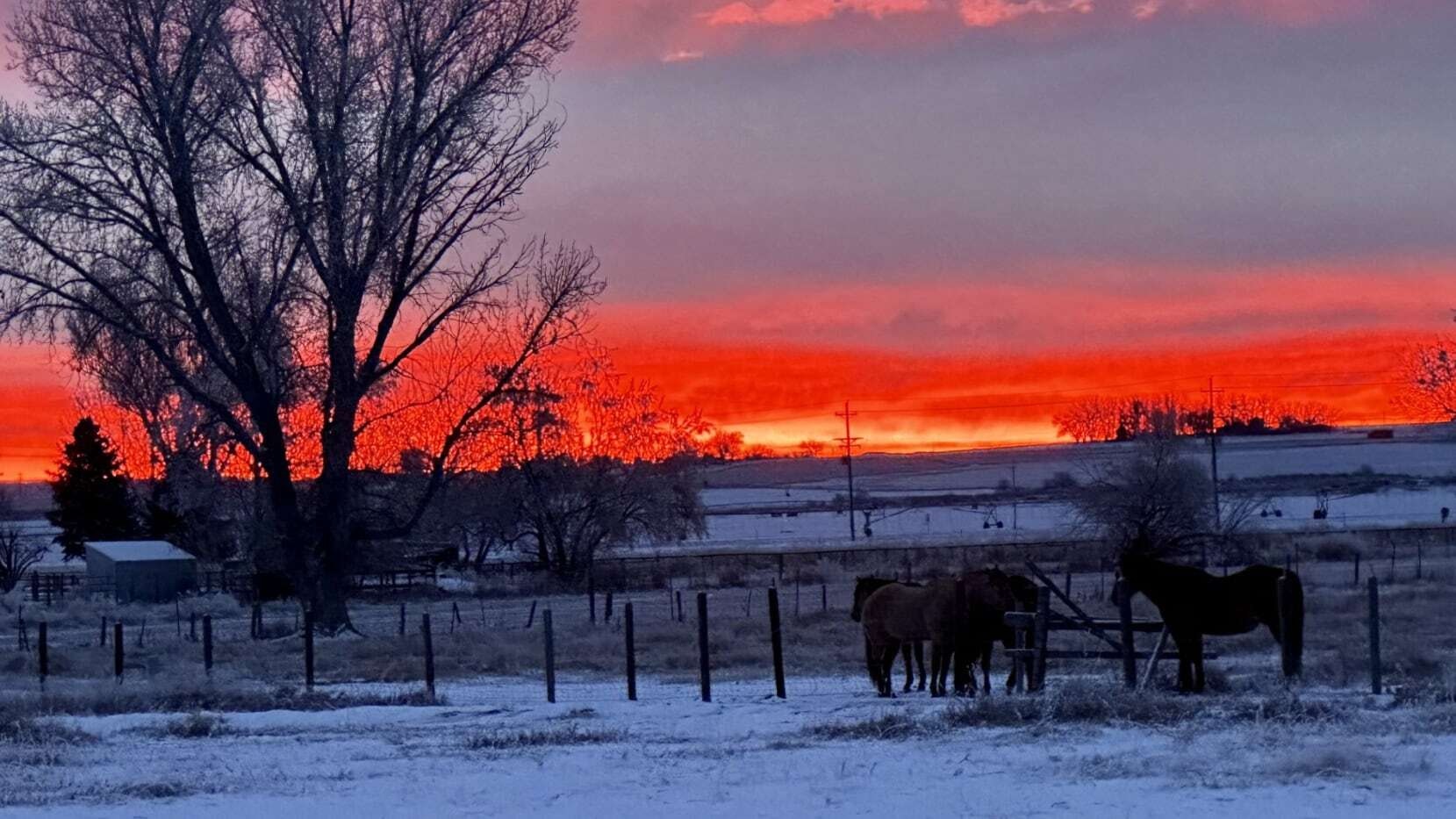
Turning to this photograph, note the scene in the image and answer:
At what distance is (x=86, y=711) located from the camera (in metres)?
19.7

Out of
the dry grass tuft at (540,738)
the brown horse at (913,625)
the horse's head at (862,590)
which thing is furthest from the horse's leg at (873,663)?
the dry grass tuft at (540,738)

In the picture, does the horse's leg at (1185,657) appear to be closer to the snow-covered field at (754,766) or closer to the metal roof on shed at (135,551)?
the snow-covered field at (754,766)

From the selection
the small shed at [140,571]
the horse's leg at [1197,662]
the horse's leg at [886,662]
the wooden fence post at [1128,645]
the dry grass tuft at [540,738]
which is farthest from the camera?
the small shed at [140,571]

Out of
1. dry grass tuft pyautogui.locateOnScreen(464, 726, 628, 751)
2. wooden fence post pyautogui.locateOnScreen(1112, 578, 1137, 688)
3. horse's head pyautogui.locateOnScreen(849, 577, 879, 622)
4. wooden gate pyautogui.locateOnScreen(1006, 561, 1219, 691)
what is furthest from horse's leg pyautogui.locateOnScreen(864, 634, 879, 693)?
dry grass tuft pyautogui.locateOnScreen(464, 726, 628, 751)

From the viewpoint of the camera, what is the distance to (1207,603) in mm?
17203

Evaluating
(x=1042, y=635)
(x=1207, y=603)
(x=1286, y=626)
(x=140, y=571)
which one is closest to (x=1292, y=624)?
(x=1286, y=626)

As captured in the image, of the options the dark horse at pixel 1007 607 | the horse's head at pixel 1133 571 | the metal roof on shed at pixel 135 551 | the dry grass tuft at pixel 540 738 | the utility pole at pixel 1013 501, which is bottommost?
the dry grass tuft at pixel 540 738

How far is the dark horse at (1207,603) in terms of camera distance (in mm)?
16938

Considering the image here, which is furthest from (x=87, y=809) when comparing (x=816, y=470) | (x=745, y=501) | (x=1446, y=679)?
(x=816, y=470)

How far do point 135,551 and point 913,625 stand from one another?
46.0 m

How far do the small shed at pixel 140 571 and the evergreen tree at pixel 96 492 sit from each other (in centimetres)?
1130

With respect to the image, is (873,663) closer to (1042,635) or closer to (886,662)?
(886,662)

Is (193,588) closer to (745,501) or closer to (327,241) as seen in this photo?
(327,241)

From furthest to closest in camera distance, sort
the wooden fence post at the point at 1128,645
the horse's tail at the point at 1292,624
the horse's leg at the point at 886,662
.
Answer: the horse's leg at the point at 886,662
the horse's tail at the point at 1292,624
the wooden fence post at the point at 1128,645
